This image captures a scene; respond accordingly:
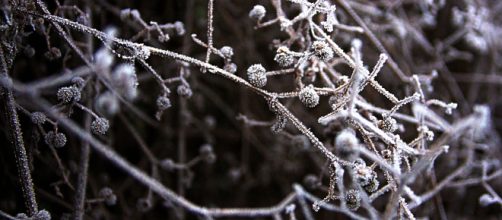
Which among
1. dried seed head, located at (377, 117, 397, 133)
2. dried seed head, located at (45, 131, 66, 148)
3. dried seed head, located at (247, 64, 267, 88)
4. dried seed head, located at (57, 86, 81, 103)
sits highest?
dried seed head, located at (57, 86, 81, 103)

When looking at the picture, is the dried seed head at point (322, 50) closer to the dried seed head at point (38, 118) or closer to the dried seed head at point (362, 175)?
the dried seed head at point (362, 175)

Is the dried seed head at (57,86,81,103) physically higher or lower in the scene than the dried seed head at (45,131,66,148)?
higher

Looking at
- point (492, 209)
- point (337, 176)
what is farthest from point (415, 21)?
point (337, 176)

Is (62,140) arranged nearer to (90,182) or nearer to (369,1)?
(90,182)

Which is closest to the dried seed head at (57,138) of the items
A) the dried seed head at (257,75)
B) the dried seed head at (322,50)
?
the dried seed head at (257,75)

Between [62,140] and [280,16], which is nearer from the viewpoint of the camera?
[62,140]

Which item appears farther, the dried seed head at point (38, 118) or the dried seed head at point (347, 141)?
the dried seed head at point (38, 118)

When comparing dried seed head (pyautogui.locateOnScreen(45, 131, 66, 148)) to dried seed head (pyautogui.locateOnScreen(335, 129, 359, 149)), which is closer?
dried seed head (pyautogui.locateOnScreen(335, 129, 359, 149))

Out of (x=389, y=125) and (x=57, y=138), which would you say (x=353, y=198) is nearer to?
(x=389, y=125)

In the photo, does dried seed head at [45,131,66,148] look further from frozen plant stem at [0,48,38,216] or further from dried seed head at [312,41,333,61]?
dried seed head at [312,41,333,61]

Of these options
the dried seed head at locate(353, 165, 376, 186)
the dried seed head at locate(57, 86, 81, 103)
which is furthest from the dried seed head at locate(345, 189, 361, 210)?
the dried seed head at locate(57, 86, 81, 103)

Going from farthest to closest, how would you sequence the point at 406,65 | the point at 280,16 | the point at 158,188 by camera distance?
the point at 406,65
the point at 280,16
the point at 158,188
